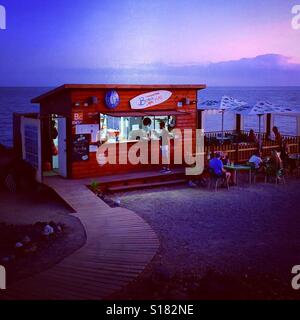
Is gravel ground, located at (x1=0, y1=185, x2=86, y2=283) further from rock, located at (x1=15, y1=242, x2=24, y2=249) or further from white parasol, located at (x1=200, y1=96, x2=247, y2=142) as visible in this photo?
white parasol, located at (x1=200, y1=96, x2=247, y2=142)

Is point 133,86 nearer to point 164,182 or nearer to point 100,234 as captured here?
point 164,182

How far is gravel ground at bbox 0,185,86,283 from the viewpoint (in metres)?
8.50

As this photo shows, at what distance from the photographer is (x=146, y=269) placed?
27.4ft

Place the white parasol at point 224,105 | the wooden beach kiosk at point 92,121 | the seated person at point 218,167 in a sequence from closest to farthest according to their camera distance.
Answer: the seated person at point 218,167, the wooden beach kiosk at point 92,121, the white parasol at point 224,105

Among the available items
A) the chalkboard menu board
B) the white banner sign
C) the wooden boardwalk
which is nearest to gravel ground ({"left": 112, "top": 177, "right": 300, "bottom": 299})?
the wooden boardwalk

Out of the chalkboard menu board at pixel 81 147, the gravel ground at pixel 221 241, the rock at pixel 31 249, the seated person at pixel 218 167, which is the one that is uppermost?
the chalkboard menu board at pixel 81 147

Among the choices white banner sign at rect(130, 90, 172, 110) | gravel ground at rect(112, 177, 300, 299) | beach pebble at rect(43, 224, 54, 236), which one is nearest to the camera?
gravel ground at rect(112, 177, 300, 299)

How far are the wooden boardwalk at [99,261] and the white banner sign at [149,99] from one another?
5.30 metres

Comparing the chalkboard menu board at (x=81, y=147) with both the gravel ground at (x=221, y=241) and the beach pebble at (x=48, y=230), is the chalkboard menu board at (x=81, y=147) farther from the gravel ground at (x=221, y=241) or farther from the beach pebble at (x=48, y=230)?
the beach pebble at (x=48, y=230)

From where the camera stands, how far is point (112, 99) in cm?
1593

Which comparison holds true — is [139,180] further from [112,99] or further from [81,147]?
[112,99]

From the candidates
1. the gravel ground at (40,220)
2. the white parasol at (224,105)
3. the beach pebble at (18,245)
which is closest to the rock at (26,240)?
the beach pebble at (18,245)

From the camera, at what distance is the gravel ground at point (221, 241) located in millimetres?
7602
